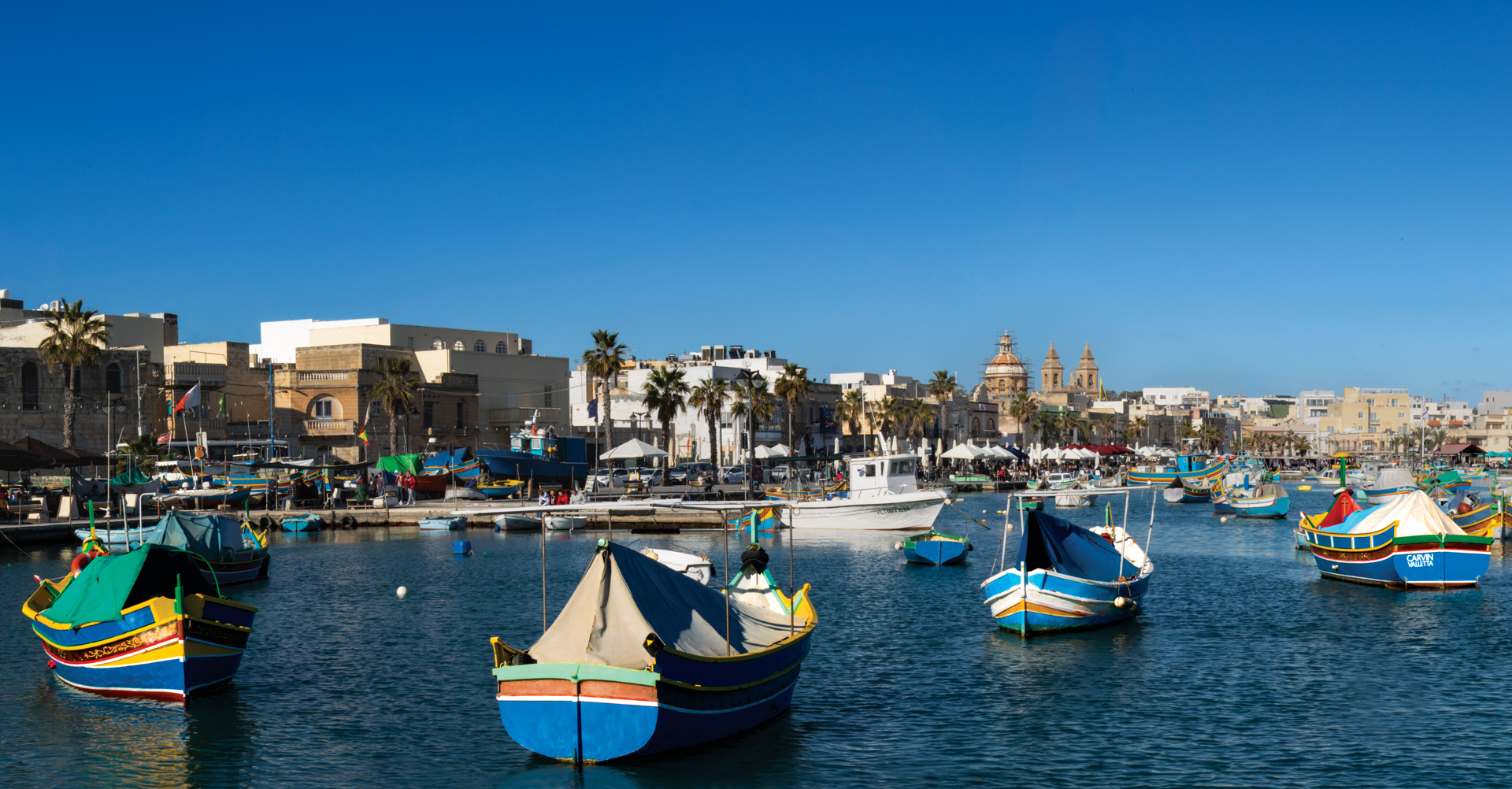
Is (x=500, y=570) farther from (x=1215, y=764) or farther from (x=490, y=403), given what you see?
(x=490, y=403)

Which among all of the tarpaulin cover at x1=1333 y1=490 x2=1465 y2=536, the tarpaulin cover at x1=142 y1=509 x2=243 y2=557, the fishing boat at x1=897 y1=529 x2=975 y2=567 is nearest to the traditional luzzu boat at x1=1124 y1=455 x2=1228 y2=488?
the fishing boat at x1=897 y1=529 x2=975 y2=567

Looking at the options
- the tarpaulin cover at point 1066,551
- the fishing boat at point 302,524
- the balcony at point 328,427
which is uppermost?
the balcony at point 328,427

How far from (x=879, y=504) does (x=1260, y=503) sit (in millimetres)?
30791

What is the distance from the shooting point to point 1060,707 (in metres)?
23.0

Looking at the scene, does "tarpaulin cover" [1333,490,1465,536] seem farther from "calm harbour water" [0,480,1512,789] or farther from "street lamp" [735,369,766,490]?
"street lamp" [735,369,766,490]

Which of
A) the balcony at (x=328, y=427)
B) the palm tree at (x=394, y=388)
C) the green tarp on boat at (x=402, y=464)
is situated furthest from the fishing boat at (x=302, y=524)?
the balcony at (x=328, y=427)

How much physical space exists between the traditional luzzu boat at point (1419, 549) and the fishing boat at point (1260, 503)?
3926 centimetres

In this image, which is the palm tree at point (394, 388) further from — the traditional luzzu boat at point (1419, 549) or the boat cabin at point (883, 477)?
the traditional luzzu boat at point (1419, 549)

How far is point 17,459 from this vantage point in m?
53.0

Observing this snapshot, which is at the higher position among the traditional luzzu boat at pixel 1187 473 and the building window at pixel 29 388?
the building window at pixel 29 388

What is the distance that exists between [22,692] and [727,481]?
66043 mm

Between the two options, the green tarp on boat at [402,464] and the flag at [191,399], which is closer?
the flag at [191,399]

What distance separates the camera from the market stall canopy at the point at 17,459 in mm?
52438

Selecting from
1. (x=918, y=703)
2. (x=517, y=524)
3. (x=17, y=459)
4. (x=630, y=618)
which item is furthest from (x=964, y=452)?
(x=630, y=618)
